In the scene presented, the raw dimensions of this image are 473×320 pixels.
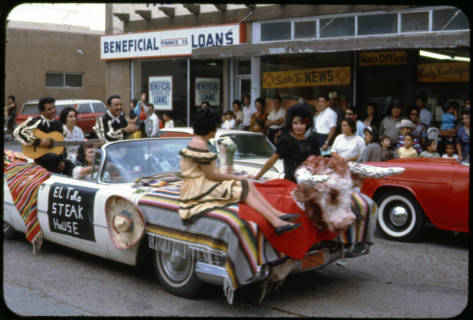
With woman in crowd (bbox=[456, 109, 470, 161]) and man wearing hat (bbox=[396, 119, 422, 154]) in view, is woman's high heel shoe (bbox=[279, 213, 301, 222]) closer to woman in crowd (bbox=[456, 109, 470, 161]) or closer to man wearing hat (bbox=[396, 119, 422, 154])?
man wearing hat (bbox=[396, 119, 422, 154])

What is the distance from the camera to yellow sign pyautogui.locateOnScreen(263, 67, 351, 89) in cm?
1485

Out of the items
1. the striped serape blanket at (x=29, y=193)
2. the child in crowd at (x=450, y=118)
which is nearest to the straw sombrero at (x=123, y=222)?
the striped serape blanket at (x=29, y=193)

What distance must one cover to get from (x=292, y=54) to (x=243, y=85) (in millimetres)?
2475

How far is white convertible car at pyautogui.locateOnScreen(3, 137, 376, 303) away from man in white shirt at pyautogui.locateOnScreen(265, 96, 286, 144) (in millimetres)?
6839

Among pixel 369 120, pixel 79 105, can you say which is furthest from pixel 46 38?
pixel 369 120

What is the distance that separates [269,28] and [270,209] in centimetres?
1206

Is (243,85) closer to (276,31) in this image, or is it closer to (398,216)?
(276,31)

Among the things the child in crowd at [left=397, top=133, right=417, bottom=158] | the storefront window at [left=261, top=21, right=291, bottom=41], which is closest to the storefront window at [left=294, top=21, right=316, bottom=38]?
the storefront window at [left=261, top=21, right=291, bottom=41]

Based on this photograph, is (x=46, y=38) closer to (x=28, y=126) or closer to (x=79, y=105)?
(x=79, y=105)

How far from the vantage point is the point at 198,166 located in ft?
16.3

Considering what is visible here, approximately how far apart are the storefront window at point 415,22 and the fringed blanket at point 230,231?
9.04 m

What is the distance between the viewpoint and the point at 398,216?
7.36 m

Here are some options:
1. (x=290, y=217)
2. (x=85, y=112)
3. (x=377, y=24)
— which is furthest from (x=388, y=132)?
(x=85, y=112)

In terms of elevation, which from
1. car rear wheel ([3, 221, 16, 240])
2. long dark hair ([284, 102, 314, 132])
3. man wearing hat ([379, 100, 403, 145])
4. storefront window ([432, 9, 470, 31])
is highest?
storefront window ([432, 9, 470, 31])
